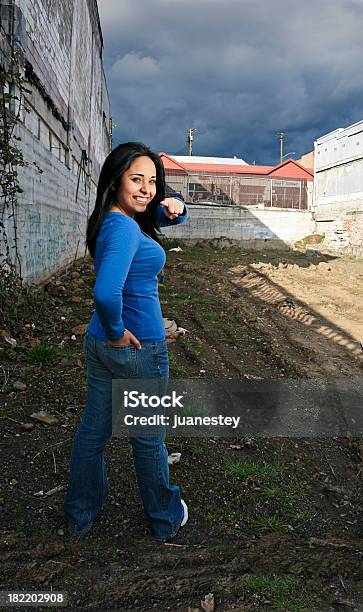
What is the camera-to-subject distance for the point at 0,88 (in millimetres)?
4949

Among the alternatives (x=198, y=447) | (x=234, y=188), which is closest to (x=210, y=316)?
(x=198, y=447)

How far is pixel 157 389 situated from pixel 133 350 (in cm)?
22

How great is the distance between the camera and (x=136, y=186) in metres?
2.04

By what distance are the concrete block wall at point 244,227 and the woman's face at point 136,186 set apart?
818 inches

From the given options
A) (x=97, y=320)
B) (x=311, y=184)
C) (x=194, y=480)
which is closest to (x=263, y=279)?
(x=194, y=480)

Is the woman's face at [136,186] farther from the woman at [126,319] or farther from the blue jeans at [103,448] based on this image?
the blue jeans at [103,448]

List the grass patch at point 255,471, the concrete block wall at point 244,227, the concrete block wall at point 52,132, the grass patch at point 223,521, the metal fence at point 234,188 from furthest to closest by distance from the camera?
the metal fence at point 234,188, the concrete block wall at point 244,227, the concrete block wall at point 52,132, the grass patch at point 255,471, the grass patch at point 223,521

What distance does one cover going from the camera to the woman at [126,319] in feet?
6.16

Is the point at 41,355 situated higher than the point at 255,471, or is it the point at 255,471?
the point at 41,355

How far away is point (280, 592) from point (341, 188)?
21209mm

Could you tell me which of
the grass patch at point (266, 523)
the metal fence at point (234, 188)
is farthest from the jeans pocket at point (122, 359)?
the metal fence at point (234, 188)

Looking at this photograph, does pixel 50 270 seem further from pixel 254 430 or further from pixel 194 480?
pixel 194 480

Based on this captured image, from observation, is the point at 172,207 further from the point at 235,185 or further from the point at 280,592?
the point at 235,185

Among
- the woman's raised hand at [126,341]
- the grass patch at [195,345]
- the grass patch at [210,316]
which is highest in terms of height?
the woman's raised hand at [126,341]
